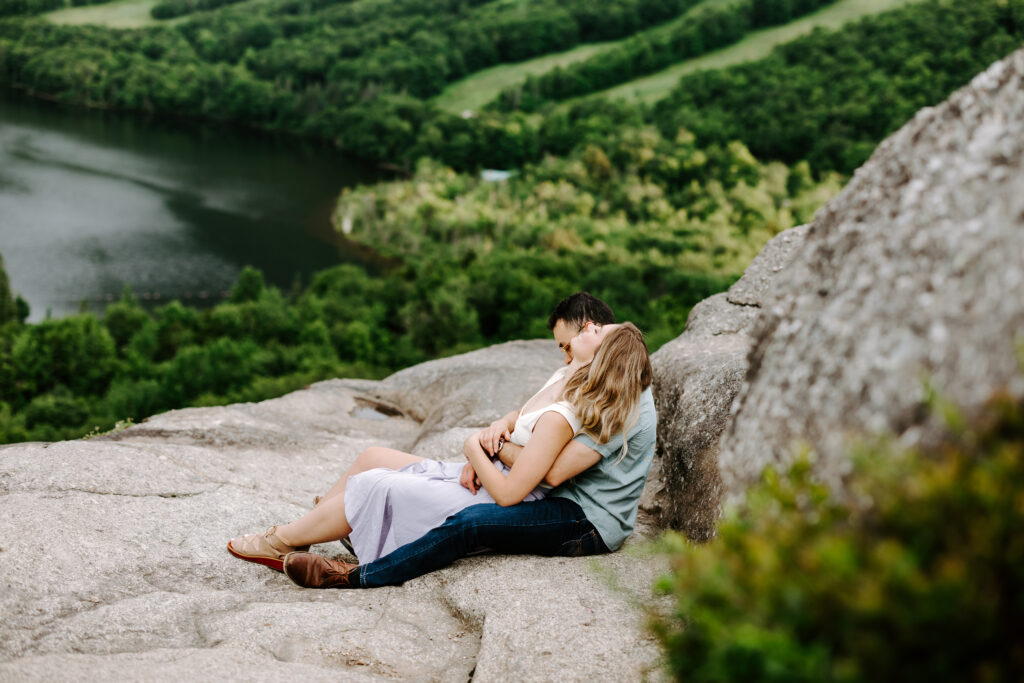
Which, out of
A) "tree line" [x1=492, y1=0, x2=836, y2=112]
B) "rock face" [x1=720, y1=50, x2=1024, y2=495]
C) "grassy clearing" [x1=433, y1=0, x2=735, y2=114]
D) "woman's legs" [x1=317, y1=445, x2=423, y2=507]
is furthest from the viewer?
"grassy clearing" [x1=433, y1=0, x2=735, y2=114]

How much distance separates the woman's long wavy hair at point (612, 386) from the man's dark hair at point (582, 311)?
0.66 m

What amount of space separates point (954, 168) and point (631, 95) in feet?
380

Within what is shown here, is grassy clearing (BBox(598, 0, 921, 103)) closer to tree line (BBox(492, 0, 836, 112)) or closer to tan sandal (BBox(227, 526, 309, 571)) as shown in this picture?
tree line (BBox(492, 0, 836, 112))

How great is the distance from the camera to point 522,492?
5473mm

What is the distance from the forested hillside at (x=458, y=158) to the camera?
42.1 metres

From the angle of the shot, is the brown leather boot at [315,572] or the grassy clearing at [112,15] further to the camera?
the grassy clearing at [112,15]

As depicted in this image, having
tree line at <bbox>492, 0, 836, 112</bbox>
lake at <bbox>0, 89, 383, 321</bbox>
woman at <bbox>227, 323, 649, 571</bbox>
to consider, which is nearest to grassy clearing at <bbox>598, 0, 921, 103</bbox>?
tree line at <bbox>492, 0, 836, 112</bbox>

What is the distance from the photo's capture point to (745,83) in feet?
326

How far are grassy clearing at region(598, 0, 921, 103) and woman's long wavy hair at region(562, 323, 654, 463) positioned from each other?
360ft

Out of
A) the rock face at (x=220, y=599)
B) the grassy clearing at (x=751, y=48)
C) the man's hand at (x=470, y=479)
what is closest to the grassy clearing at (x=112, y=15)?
the grassy clearing at (x=751, y=48)

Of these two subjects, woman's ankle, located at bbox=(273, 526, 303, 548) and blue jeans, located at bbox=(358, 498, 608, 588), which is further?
woman's ankle, located at bbox=(273, 526, 303, 548)

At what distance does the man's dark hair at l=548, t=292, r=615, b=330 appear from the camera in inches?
247

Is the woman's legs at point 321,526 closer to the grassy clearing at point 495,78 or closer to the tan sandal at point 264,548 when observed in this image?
the tan sandal at point 264,548

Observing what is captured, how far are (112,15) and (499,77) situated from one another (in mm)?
75847
